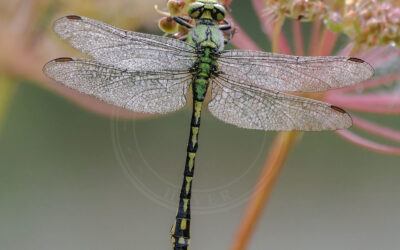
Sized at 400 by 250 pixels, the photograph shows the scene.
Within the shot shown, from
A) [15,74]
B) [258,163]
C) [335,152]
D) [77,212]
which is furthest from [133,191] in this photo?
[15,74]

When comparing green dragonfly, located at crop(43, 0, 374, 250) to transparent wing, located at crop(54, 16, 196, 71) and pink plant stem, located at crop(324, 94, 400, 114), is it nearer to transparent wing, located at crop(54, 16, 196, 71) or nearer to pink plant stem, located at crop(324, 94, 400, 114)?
transparent wing, located at crop(54, 16, 196, 71)

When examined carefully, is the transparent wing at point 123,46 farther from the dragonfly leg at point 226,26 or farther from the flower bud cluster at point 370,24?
the flower bud cluster at point 370,24

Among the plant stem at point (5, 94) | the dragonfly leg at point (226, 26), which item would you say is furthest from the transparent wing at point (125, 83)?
the plant stem at point (5, 94)

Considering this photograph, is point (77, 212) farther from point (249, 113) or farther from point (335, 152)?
point (249, 113)

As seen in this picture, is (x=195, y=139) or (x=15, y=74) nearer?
(x=195, y=139)

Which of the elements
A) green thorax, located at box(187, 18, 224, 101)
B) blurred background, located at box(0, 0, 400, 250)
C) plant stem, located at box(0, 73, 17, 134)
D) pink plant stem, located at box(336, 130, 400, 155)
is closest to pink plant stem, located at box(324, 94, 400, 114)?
pink plant stem, located at box(336, 130, 400, 155)

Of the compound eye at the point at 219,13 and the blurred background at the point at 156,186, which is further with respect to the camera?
the blurred background at the point at 156,186
